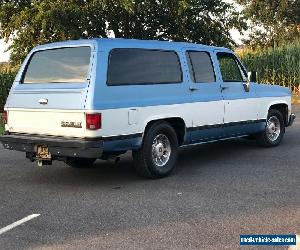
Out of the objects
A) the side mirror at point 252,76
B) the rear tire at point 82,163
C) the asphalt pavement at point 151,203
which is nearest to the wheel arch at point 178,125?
the asphalt pavement at point 151,203

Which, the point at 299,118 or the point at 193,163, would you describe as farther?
the point at 299,118

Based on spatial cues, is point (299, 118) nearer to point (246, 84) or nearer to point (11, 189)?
point (246, 84)

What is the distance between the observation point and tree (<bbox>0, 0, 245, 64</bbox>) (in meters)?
26.7

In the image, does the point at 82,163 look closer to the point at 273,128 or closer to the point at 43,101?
the point at 43,101

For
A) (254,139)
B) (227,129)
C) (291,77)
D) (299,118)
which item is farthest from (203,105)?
(291,77)

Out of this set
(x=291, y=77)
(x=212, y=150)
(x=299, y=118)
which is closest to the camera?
(x=212, y=150)

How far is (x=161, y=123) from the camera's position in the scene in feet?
22.7

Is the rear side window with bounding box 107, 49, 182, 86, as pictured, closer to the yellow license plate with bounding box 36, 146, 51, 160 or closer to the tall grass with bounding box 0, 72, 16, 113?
the yellow license plate with bounding box 36, 146, 51, 160

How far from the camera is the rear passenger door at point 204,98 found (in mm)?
7441

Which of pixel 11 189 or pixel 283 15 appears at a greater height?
pixel 283 15

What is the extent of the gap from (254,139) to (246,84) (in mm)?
1369

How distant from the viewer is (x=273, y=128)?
941 centimetres

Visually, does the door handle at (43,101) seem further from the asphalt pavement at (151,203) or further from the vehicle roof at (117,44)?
the asphalt pavement at (151,203)

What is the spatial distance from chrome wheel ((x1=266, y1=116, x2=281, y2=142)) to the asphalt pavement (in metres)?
0.95
